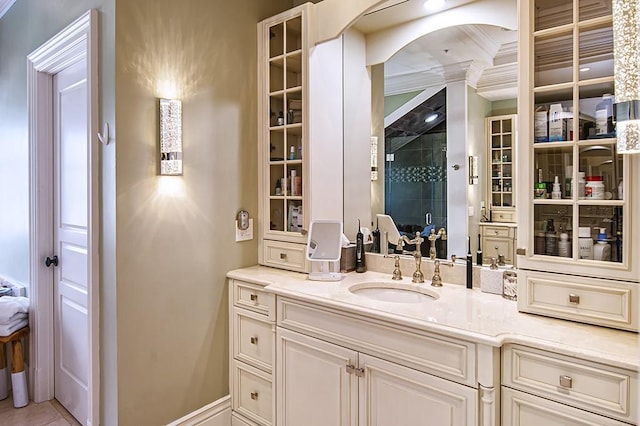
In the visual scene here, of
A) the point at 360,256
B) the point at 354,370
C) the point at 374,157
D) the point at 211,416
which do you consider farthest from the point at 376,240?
the point at 211,416

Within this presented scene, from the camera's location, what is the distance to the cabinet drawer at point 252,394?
2.16 m

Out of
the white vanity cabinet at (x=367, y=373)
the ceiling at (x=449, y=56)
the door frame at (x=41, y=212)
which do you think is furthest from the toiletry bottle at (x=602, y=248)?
the door frame at (x=41, y=212)

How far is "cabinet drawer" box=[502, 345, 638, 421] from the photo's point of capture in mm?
1176

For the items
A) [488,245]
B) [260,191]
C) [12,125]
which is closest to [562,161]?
[488,245]

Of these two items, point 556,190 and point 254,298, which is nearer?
point 556,190

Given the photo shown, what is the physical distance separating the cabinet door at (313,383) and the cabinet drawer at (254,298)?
5.8 inches

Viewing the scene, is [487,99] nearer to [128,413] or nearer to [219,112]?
[219,112]

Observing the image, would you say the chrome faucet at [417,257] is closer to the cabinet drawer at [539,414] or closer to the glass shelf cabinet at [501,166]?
the glass shelf cabinet at [501,166]

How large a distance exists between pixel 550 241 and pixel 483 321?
411 millimetres

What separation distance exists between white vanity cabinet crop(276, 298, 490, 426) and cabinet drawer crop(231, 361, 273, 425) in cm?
15

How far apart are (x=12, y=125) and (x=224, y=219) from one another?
1.97 metres

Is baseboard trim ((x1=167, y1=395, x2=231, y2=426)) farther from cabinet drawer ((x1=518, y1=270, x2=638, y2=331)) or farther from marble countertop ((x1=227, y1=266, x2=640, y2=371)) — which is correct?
cabinet drawer ((x1=518, y1=270, x2=638, y2=331))

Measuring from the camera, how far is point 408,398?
158 centimetres

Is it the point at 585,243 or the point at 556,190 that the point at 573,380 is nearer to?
the point at 585,243
